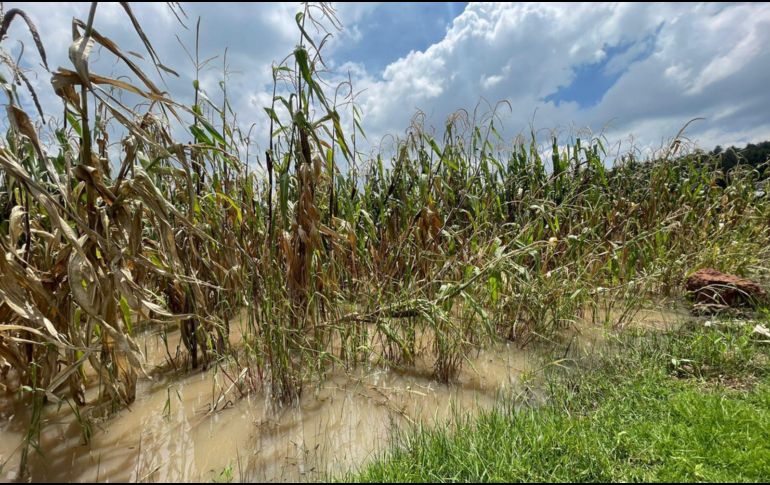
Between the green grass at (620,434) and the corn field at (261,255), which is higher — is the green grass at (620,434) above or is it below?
below

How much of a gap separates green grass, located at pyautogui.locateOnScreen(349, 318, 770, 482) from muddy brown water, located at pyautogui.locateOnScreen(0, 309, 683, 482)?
21 centimetres

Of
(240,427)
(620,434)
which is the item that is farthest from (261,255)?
(620,434)

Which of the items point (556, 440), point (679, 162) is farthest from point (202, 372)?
point (679, 162)

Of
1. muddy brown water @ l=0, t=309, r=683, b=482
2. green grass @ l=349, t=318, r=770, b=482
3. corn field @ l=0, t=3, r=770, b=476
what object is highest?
corn field @ l=0, t=3, r=770, b=476

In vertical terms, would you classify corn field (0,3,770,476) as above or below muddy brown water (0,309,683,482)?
above

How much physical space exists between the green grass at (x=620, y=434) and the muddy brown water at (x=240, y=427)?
21cm

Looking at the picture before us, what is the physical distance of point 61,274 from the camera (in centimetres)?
189

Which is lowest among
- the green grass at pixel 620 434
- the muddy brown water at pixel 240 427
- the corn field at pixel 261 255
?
the green grass at pixel 620 434

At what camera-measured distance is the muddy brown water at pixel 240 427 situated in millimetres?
1741

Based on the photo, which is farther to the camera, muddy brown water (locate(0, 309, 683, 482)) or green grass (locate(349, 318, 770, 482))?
muddy brown water (locate(0, 309, 683, 482))

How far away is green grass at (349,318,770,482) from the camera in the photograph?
1.57 meters

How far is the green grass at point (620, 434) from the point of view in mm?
1565

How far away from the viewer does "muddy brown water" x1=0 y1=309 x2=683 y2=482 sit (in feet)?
5.71

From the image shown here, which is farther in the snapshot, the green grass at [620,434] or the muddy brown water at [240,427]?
the muddy brown water at [240,427]
